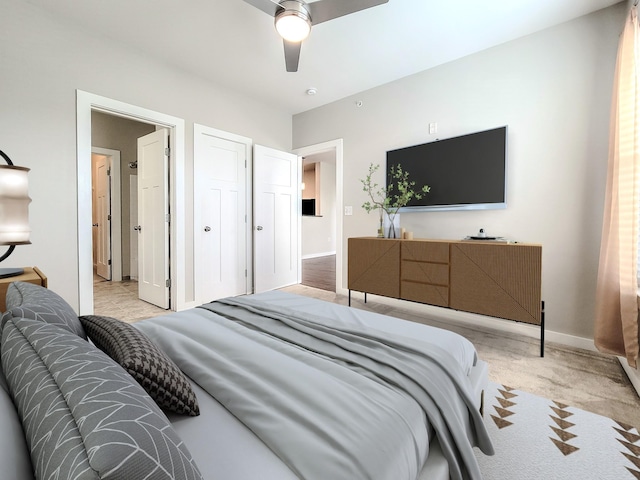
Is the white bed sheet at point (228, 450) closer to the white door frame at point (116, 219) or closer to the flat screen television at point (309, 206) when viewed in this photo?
the white door frame at point (116, 219)

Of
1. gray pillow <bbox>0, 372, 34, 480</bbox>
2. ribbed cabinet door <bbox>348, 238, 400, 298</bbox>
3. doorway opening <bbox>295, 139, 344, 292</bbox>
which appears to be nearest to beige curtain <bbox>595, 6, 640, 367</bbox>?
ribbed cabinet door <bbox>348, 238, 400, 298</bbox>

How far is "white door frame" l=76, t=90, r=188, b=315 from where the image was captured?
2.59 m

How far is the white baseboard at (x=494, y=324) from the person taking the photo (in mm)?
2479

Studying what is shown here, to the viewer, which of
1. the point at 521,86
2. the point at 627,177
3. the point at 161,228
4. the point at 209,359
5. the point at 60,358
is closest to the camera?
the point at 60,358

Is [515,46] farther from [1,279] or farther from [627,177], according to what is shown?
[1,279]

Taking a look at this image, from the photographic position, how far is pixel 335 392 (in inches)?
31.8

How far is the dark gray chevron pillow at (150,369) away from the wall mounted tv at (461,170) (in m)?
2.91

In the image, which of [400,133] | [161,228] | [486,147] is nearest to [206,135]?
[161,228]

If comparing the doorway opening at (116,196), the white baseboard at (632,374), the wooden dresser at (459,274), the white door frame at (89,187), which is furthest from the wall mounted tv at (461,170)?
the doorway opening at (116,196)

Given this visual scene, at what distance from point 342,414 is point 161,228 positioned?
3277mm

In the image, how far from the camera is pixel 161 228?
338cm

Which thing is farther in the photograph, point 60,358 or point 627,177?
point 627,177

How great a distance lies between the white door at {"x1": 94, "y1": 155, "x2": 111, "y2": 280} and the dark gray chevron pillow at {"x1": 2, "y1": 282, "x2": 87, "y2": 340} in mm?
4420

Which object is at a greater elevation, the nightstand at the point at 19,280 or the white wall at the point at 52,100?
the white wall at the point at 52,100
